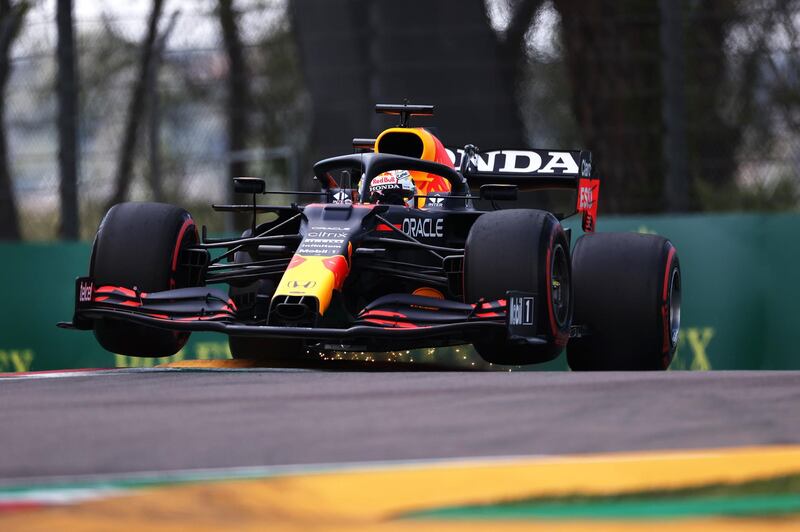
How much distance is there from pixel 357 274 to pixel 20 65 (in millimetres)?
5825

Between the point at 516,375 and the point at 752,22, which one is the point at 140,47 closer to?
the point at 752,22

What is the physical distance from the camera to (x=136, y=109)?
12188mm

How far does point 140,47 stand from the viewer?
11.9 metres

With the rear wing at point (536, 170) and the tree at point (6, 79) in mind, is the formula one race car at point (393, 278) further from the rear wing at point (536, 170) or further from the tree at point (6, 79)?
the tree at point (6, 79)

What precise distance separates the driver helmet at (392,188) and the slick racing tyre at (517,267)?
1.17 meters

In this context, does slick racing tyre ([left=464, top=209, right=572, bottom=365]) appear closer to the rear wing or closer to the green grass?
the rear wing

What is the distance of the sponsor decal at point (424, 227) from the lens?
295 inches

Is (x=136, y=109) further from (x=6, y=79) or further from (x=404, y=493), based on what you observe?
(x=404, y=493)

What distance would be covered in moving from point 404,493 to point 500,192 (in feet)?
14.6

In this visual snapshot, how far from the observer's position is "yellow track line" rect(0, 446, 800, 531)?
302 cm

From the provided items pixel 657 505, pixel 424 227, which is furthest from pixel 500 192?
pixel 657 505

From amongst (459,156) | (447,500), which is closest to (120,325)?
(459,156)

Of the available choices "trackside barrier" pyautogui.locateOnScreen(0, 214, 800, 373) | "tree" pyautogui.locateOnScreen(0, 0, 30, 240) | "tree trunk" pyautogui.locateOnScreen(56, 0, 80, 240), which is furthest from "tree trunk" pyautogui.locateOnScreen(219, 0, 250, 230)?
"trackside barrier" pyautogui.locateOnScreen(0, 214, 800, 373)

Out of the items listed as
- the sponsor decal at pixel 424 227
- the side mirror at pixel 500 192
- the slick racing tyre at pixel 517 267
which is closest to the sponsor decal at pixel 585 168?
the side mirror at pixel 500 192
